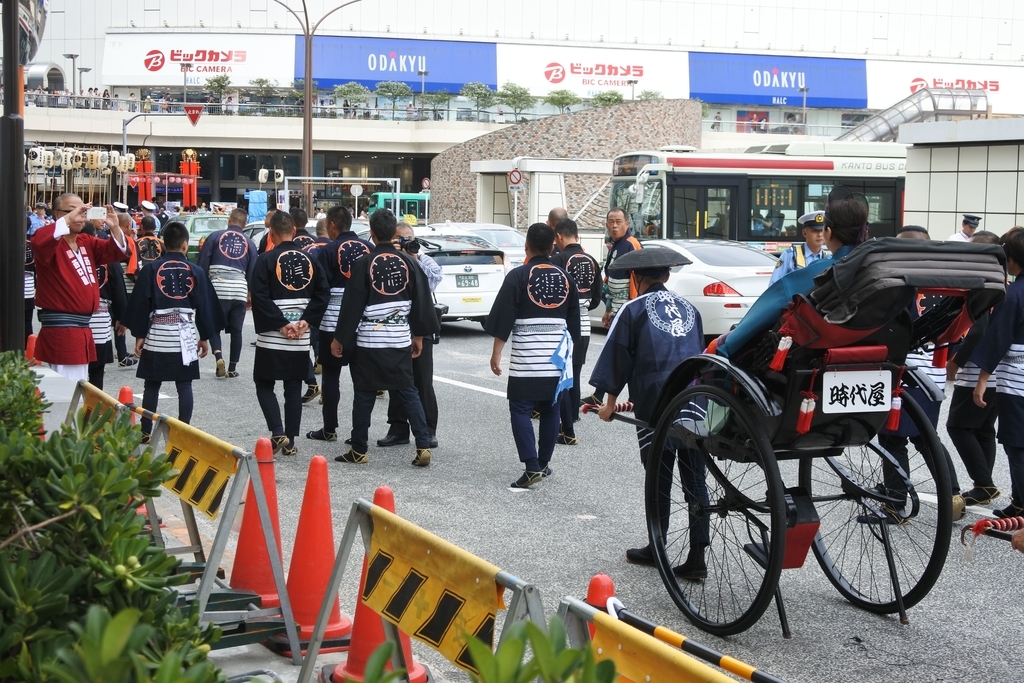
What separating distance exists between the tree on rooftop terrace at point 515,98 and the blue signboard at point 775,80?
1251 cm

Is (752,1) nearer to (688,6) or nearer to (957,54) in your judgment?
(688,6)

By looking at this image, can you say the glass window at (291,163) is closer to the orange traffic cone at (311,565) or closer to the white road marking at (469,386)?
the white road marking at (469,386)

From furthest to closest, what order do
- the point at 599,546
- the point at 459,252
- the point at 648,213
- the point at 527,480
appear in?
the point at 648,213 < the point at 459,252 < the point at 527,480 < the point at 599,546

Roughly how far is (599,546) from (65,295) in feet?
14.1

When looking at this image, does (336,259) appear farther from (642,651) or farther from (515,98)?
(515,98)

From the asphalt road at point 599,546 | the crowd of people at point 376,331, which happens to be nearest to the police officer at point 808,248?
the crowd of people at point 376,331

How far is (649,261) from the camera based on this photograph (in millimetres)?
5973

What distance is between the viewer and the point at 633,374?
6.05m

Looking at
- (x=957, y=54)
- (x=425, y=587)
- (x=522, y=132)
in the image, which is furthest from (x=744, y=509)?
(x=957, y=54)

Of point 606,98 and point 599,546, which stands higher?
point 606,98

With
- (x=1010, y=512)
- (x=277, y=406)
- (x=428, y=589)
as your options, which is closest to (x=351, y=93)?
(x=277, y=406)

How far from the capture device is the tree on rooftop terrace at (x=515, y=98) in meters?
65.3

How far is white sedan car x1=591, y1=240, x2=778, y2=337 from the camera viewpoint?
578 inches

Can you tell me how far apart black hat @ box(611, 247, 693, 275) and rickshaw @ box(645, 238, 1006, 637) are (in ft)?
2.65
